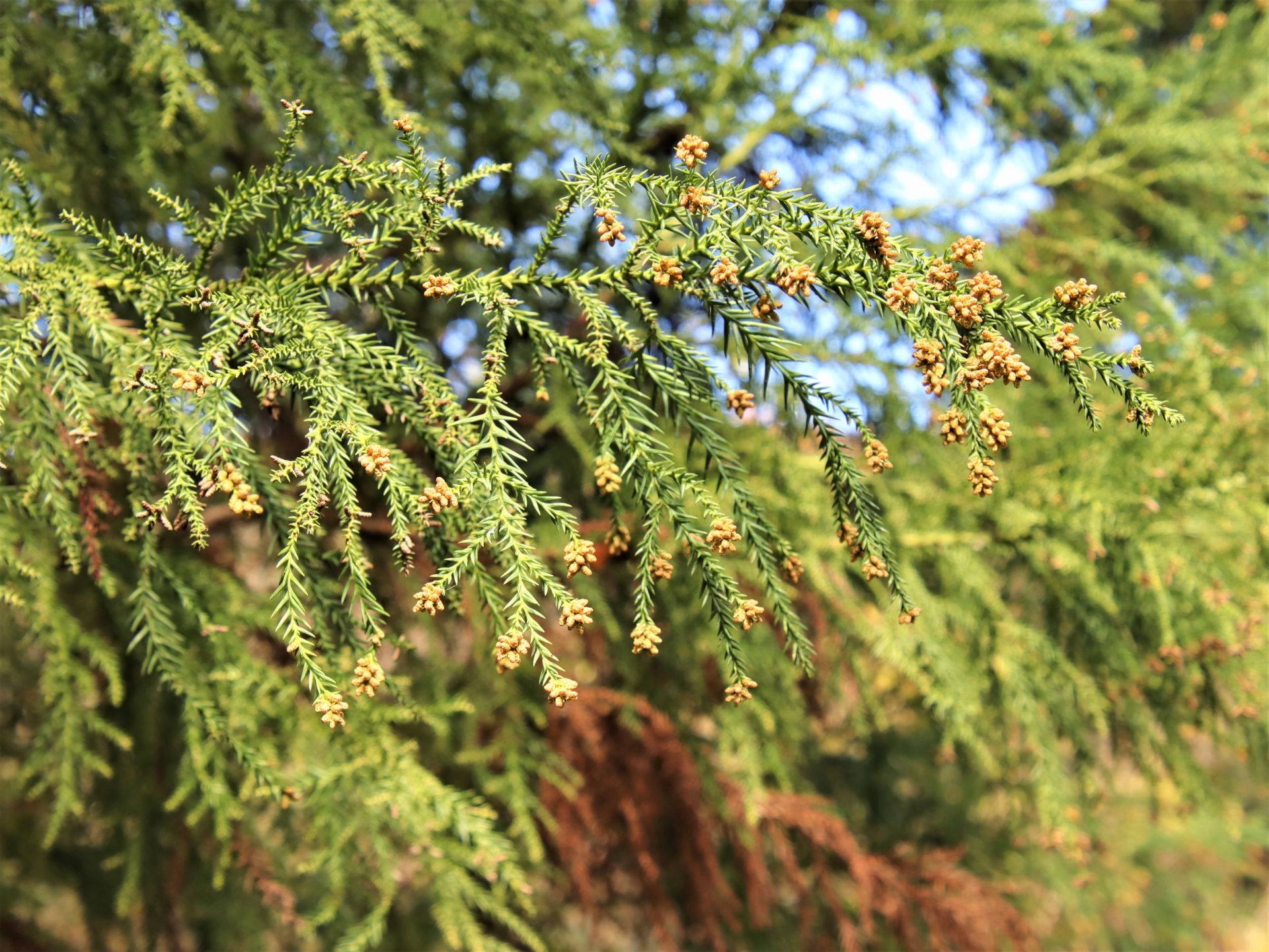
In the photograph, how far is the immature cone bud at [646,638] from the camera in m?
1.14

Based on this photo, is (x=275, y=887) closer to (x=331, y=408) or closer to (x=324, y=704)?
(x=324, y=704)

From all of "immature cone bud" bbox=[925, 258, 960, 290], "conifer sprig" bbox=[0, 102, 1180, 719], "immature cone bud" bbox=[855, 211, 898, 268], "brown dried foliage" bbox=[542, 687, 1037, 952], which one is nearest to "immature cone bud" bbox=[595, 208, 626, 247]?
"conifer sprig" bbox=[0, 102, 1180, 719]

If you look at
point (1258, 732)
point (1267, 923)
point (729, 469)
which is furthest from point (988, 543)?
point (1267, 923)

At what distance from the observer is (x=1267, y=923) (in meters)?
7.01

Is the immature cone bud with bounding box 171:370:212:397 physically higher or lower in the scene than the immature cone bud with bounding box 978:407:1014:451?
lower

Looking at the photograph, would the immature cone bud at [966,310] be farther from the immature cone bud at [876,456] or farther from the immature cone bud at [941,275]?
the immature cone bud at [876,456]

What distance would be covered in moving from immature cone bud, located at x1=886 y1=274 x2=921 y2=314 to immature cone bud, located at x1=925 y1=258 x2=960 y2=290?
0.11ft

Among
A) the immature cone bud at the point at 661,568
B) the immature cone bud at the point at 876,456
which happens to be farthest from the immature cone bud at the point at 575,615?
the immature cone bud at the point at 876,456

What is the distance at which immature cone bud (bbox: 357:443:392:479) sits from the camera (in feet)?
3.60

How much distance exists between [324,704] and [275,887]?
4.20ft

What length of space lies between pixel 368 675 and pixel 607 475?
425 millimetres

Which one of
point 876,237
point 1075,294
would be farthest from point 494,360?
point 1075,294

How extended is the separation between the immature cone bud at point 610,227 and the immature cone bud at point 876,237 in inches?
13.1

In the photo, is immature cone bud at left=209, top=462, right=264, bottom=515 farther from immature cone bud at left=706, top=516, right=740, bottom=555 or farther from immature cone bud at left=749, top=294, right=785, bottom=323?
immature cone bud at left=749, top=294, right=785, bottom=323
